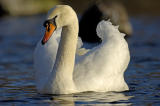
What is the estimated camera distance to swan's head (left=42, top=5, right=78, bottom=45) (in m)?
8.20

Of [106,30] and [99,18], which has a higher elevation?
[106,30]

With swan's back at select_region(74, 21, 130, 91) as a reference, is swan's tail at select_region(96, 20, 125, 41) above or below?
above

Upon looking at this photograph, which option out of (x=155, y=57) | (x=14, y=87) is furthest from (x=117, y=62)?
(x=155, y=57)

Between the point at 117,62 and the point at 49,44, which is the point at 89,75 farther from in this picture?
the point at 49,44

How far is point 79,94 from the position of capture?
8.71 metres

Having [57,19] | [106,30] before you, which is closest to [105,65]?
[106,30]

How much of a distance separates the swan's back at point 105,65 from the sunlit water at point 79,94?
0.62 ft

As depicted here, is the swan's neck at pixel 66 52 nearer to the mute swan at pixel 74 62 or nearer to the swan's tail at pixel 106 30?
the mute swan at pixel 74 62

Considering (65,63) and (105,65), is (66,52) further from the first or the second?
(105,65)

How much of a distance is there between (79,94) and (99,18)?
40.0 feet

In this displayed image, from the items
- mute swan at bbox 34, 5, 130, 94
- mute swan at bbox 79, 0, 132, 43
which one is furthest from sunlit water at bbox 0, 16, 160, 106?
mute swan at bbox 79, 0, 132, 43

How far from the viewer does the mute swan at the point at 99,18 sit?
811 inches

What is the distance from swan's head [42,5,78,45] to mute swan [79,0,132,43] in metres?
11.7

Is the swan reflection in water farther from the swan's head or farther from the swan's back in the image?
the swan's head
